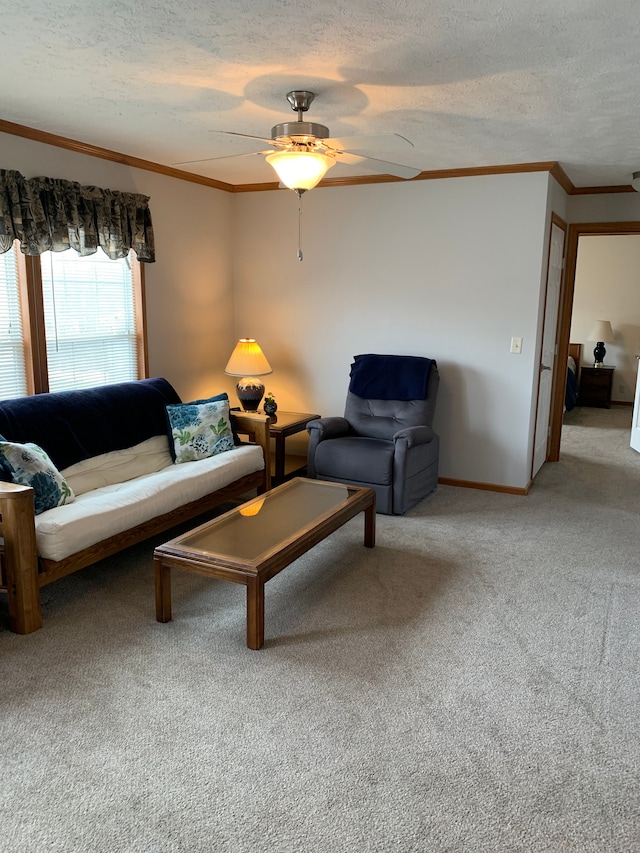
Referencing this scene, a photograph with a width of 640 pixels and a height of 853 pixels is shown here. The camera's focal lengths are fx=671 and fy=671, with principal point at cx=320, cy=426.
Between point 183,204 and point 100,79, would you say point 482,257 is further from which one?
point 100,79

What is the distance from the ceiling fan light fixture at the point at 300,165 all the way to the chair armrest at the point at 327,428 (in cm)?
210

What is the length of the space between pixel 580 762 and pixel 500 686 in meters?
0.46

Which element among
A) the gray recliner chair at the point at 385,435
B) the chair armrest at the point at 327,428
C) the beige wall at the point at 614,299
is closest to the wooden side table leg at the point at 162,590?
the gray recliner chair at the point at 385,435

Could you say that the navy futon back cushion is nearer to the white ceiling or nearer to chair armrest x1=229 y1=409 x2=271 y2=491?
chair armrest x1=229 y1=409 x2=271 y2=491

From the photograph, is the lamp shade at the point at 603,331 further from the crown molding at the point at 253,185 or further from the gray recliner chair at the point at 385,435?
the gray recliner chair at the point at 385,435

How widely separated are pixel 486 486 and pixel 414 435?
38.4 inches

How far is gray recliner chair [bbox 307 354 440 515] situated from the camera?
455 centimetres

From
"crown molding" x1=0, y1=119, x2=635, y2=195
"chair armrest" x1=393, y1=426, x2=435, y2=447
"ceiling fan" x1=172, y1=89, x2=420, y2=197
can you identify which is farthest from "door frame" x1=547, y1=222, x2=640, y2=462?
"ceiling fan" x1=172, y1=89, x2=420, y2=197

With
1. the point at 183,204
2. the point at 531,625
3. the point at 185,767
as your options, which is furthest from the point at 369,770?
the point at 183,204

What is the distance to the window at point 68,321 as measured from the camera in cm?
390

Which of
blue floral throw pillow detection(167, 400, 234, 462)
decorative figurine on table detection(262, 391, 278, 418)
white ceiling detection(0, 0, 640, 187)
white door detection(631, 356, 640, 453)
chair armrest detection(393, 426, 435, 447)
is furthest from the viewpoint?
white door detection(631, 356, 640, 453)

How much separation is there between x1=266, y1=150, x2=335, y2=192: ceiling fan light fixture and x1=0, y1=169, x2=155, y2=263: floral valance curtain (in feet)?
5.16

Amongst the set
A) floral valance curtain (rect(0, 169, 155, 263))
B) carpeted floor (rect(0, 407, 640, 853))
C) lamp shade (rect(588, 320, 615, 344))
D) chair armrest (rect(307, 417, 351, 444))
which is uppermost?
floral valance curtain (rect(0, 169, 155, 263))

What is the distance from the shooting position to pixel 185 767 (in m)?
2.14
